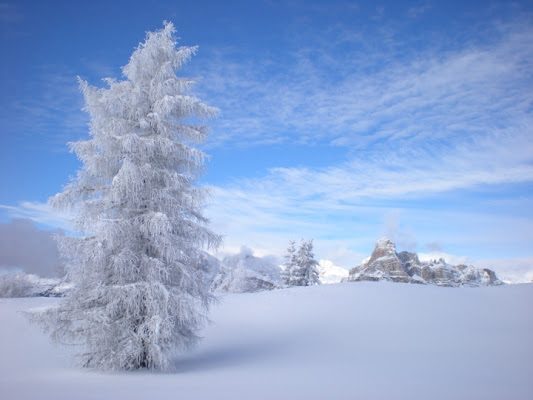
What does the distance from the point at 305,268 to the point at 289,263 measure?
5.64 feet

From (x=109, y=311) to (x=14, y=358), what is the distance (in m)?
5.32

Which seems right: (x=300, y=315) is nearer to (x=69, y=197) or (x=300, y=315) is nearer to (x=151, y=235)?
(x=151, y=235)

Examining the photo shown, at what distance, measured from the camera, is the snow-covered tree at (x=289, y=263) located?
40.4 metres

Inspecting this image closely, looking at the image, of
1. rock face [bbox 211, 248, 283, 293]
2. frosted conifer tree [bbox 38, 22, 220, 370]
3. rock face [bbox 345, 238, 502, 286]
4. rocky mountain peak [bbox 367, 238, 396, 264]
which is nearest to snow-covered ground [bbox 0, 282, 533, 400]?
frosted conifer tree [bbox 38, 22, 220, 370]

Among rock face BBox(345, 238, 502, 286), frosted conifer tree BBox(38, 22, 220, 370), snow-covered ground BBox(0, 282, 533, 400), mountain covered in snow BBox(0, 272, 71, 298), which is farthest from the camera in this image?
rock face BBox(345, 238, 502, 286)

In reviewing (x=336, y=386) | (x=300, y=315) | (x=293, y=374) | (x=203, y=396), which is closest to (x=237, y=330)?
(x=300, y=315)

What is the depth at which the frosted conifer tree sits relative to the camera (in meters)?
10.2

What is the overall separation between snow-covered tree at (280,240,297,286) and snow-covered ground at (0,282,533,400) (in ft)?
56.1

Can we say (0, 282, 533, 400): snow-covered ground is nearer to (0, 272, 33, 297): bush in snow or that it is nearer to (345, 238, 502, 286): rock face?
(0, 272, 33, 297): bush in snow

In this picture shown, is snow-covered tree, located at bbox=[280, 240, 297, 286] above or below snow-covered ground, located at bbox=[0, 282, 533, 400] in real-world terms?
above

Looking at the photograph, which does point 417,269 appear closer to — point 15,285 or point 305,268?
point 305,268

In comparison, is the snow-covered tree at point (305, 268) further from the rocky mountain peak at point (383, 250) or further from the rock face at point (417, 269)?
the rocky mountain peak at point (383, 250)

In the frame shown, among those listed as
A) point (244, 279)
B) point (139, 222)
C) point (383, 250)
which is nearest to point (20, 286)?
point (244, 279)

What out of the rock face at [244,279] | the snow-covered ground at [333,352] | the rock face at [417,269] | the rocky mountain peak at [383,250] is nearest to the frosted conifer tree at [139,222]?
the snow-covered ground at [333,352]
